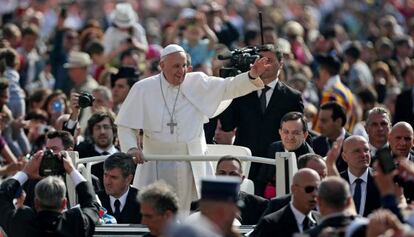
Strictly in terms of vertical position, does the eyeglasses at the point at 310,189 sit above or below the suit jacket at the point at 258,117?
below

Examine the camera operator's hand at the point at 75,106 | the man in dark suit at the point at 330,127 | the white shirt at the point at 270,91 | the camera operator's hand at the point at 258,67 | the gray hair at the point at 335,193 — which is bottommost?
the gray hair at the point at 335,193

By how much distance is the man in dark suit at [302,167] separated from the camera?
1370 cm

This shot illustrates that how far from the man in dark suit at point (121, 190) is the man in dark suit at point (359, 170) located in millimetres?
1908

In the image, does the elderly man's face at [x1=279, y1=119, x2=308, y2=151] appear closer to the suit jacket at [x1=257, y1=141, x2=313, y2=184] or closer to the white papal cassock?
the suit jacket at [x1=257, y1=141, x2=313, y2=184]

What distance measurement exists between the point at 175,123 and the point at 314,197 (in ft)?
10.0

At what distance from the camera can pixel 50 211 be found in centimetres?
1279

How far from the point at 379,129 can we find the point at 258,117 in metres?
1.25

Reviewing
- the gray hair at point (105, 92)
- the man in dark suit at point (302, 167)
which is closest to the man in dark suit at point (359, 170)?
the man in dark suit at point (302, 167)

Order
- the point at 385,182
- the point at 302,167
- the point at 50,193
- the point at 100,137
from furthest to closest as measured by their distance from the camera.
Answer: the point at 100,137 < the point at 302,167 < the point at 50,193 < the point at 385,182

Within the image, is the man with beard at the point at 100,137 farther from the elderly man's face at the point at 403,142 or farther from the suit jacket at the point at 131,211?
the elderly man's face at the point at 403,142

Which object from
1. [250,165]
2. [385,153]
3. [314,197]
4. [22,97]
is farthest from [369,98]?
[385,153]

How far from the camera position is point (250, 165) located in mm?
16359

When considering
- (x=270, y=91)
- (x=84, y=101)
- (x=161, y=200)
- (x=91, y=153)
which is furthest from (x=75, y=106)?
(x=161, y=200)

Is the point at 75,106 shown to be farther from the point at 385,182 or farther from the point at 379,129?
the point at 385,182
